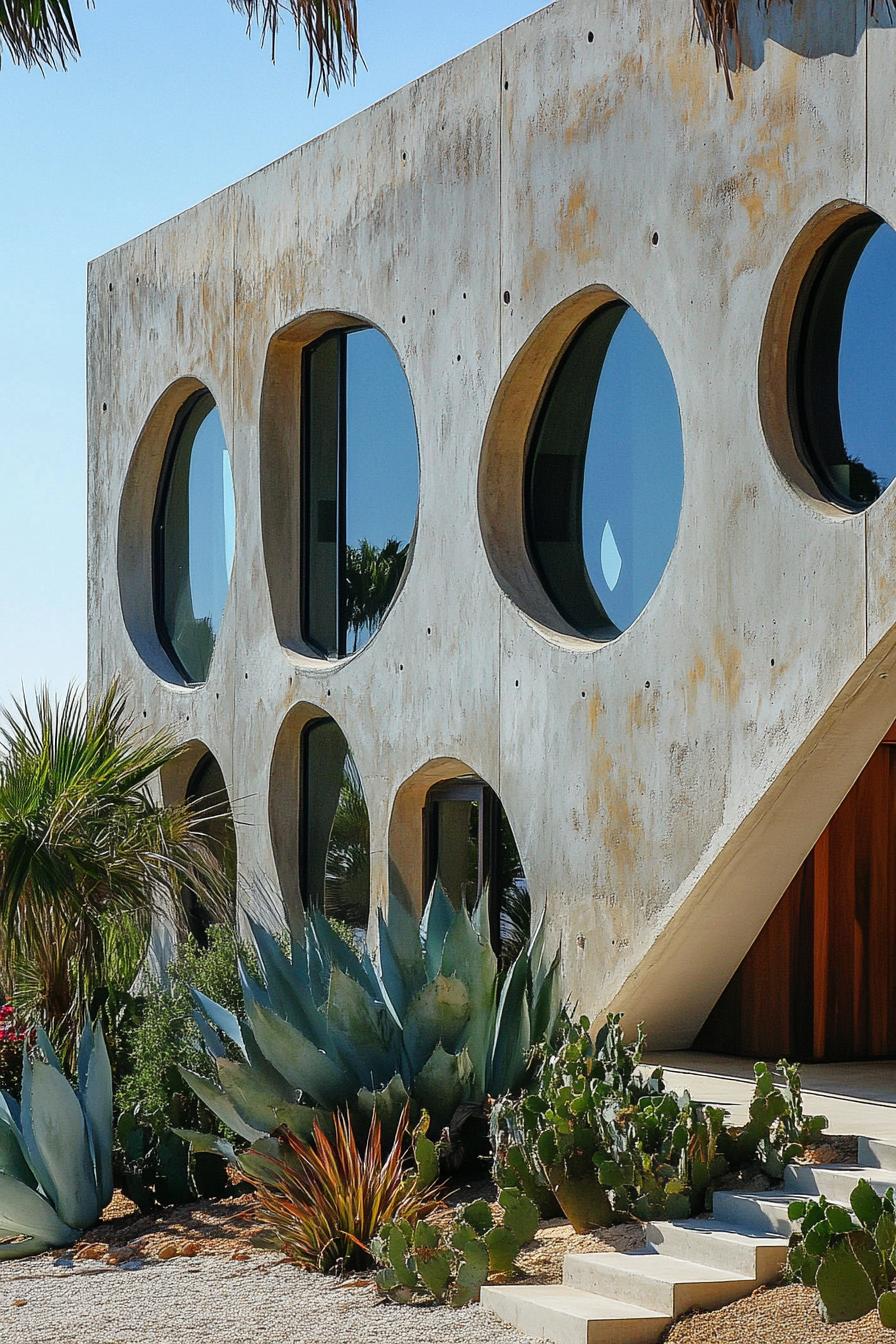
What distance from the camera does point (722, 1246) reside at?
739cm

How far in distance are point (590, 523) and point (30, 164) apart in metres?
4.71

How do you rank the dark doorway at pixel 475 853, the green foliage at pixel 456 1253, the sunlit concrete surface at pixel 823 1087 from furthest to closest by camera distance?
the dark doorway at pixel 475 853 < the sunlit concrete surface at pixel 823 1087 < the green foliage at pixel 456 1253

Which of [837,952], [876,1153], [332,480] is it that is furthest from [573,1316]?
[332,480]

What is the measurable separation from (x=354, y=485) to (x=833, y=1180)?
929 cm

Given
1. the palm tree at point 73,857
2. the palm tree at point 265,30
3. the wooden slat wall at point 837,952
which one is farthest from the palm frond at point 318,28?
the palm tree at point 73,857

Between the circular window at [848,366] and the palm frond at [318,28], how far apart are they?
132 inches

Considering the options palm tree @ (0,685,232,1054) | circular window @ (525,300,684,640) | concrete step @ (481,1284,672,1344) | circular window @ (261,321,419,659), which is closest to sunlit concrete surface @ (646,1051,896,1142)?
concrete step @ (481,1284,672,1344)

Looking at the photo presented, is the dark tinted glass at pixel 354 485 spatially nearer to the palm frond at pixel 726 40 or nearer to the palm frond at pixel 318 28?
the palm frond at pixel 726 40

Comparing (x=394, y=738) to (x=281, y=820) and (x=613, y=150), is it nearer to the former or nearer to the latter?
(x=281, y=820)

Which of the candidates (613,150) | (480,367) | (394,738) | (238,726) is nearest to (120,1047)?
(394,738)

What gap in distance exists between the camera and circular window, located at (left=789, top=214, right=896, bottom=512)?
1002 centimetres

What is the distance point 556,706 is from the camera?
12.1 metres

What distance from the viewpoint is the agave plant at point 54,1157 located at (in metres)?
9.47

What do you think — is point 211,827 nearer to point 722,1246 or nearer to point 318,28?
point 318,28
